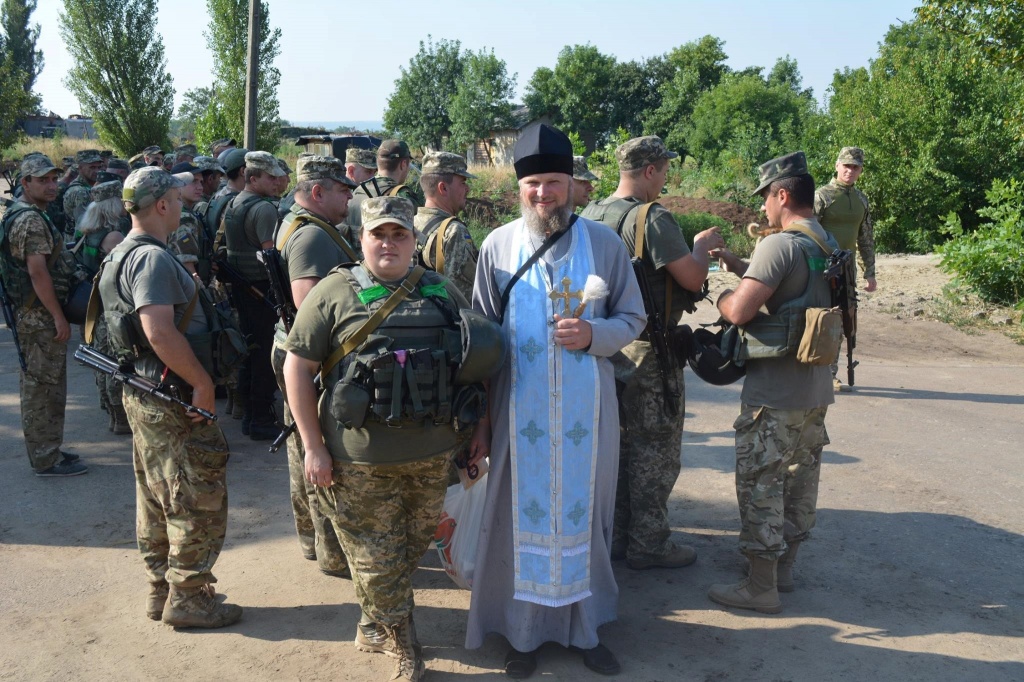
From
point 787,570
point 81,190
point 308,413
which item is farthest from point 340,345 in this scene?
point 81,190

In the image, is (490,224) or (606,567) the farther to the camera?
(490,224)

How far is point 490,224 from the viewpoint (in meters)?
18.9

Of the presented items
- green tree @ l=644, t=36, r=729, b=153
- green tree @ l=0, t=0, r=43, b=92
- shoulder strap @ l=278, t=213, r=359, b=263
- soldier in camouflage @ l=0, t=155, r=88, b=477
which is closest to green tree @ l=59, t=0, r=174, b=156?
soldier in camouflage @ l=0, t=155, r=88, b=477

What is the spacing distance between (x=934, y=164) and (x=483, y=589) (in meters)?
14.4

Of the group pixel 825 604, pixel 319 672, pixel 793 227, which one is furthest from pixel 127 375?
pixel 825 604

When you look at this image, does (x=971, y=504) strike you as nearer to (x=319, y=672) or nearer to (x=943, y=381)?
(x=943, y=381)

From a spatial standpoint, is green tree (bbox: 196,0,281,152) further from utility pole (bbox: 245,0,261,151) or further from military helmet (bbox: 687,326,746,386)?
military helmet (bbox: 687,326,746,386)

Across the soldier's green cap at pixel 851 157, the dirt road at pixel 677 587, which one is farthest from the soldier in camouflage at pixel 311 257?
the soldier's green cap at pixel 851 157

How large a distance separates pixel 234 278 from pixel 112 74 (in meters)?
20.5

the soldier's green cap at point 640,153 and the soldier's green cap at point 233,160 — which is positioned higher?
the soldier's green cap at point 233,160

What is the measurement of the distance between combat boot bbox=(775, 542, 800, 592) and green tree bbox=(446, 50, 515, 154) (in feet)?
172

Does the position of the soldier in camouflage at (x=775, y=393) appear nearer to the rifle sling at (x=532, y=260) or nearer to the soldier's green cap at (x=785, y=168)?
the soldier's green cap at (x=785, y=168)

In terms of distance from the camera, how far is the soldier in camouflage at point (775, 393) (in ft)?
12.6

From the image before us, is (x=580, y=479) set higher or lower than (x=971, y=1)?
lower
